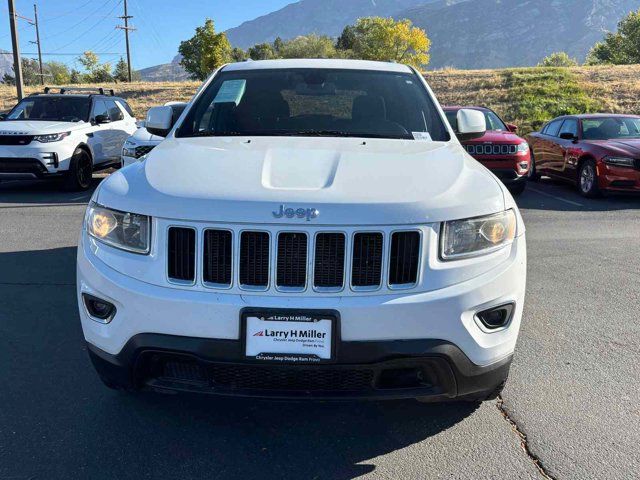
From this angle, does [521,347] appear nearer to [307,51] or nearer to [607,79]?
[607,79]

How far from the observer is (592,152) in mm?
10602

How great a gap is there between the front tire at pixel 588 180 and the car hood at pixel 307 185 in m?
8.29

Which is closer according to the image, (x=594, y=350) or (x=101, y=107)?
(x=594, y=350)

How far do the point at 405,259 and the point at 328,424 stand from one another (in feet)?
3.40

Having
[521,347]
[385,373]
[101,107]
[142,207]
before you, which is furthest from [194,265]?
[101,107]

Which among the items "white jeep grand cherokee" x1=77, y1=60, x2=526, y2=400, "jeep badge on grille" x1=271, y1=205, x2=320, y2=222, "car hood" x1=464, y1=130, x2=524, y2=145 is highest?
"jeep badge on grille" x1=271, y1=205, x2=320, y2=222

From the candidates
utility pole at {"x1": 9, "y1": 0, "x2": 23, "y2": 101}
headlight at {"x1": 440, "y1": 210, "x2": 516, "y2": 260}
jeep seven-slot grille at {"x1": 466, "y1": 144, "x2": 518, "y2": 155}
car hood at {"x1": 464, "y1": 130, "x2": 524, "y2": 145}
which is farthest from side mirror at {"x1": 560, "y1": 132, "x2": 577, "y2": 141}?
utility pole at {"x1": 9, "y1": 0, "x2": 23, "y2": 101}

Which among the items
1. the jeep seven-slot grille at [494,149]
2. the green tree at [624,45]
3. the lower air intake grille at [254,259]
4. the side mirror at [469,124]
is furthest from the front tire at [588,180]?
the green tree at [624,45]

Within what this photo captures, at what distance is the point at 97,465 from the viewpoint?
2.63 meters

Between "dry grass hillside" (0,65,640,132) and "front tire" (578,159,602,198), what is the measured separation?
12.5 m

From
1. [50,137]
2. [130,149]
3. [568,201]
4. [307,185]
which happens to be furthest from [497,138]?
[307,185]

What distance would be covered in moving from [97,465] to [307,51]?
276ft

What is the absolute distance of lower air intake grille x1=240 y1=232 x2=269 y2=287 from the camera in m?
2.45

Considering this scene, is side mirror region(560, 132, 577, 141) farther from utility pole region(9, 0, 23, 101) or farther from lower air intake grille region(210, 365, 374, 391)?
utility pole region(9, 0, 23, 101)
